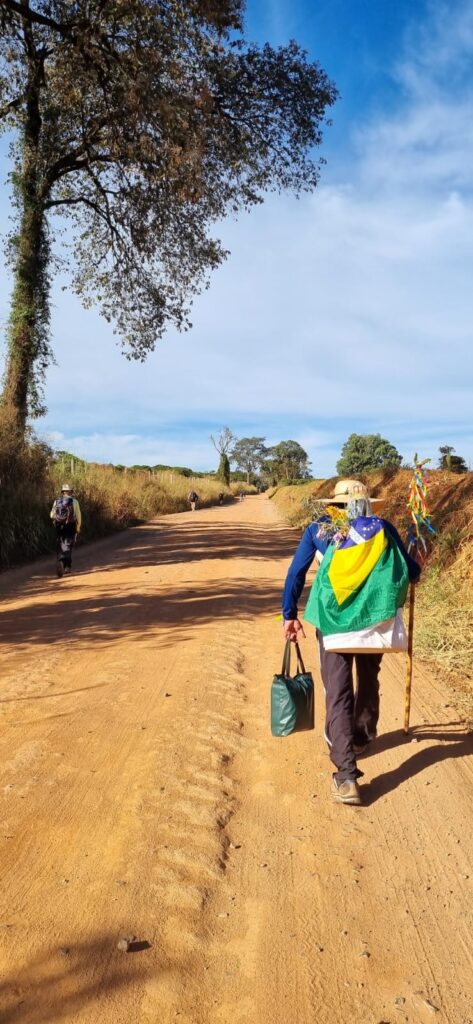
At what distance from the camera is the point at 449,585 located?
26.7ft

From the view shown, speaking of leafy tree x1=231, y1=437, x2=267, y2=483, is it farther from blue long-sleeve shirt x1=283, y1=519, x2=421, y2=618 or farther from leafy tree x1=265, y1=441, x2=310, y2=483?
blue long-sleeve shirt x1=283, y1=519, x2=421, y2=618

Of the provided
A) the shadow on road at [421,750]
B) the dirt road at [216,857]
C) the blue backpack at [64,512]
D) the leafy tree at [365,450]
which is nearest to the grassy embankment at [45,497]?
the blue backpack at [64,512]

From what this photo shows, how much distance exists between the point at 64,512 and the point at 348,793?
9862 mm

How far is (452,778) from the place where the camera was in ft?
13.5

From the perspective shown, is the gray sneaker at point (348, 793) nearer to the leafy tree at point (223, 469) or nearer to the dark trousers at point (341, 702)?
the dark trousers at point (341, 702)

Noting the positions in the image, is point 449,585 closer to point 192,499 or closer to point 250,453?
point 192,499

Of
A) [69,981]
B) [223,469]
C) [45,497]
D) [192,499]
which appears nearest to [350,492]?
[69,981]

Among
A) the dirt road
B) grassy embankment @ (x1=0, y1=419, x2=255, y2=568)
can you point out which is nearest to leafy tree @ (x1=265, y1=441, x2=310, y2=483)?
grassy embankment @ (x1=0, y1=419, x2=255, y2=568)

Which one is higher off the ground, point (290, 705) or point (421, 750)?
point (290, 705)

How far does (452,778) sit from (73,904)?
95.5 inches

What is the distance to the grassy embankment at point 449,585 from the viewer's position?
6.55 meters

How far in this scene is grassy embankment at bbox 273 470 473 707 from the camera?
655 cm

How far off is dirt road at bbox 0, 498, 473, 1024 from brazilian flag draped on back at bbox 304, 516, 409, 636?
41.8 inches

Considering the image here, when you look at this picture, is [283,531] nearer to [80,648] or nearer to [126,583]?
[126,583]
